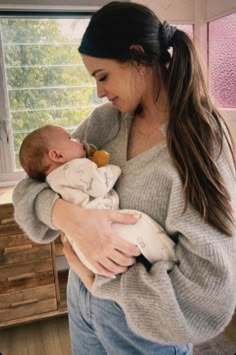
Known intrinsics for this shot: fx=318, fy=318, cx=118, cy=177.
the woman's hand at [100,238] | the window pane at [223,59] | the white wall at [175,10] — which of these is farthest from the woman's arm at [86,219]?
the white wall at [175,10]

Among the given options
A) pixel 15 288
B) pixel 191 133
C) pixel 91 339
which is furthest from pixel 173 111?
pixel 15 288

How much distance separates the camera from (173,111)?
772mm

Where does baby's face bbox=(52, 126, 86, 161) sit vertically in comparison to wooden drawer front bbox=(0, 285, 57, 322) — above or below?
above

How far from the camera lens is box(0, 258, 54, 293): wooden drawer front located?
194cm

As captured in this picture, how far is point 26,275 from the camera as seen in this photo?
6.46ft

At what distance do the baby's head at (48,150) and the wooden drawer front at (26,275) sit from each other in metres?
1.19

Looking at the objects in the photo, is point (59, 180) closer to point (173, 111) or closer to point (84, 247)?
point (84, 247)

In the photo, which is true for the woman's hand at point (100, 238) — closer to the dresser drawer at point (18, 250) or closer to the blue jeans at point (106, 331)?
the blue jeans at point (106, 331)

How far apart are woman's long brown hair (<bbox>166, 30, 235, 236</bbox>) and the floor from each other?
1.63m

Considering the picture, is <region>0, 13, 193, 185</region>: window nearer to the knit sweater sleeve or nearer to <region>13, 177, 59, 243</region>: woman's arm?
<region>13, 177, 59, 243</region>: woman's arm

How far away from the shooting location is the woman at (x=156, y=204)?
0.69 m

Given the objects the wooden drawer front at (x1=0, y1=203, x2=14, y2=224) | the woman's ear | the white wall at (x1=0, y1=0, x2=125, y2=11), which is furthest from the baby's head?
the white wall at (x1=0, y1=0, x2=125, y2=11)

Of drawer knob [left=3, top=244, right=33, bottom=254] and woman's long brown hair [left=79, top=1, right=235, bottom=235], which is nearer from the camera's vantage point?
woman's long brown hair [left=79, top=1, right=235, bottom=235]

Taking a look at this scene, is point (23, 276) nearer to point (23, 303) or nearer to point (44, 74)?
point (23, 303)
